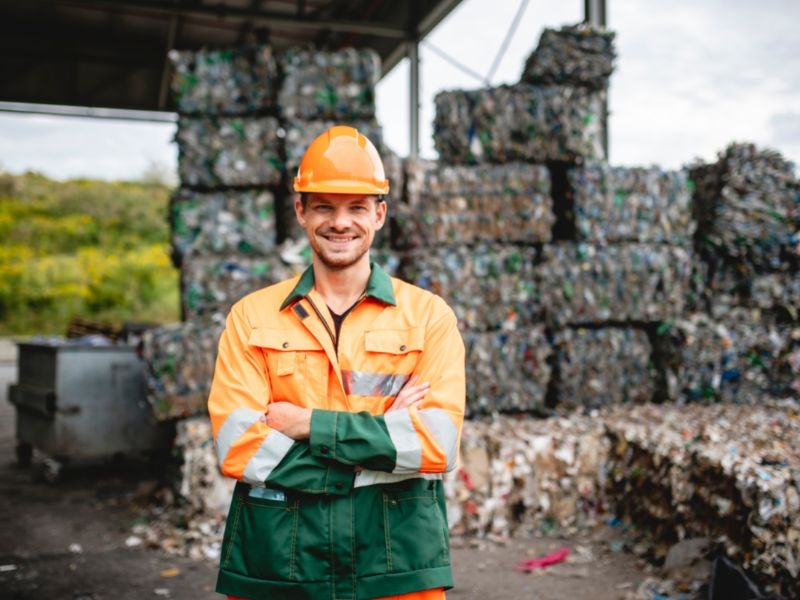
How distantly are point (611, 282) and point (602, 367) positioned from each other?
2.21 ft

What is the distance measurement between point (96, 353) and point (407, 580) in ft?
18.1

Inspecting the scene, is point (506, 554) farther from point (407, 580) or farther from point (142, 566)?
point (407, 580)

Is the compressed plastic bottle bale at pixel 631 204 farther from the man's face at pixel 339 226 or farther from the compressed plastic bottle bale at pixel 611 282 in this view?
the man's face at pixel 339 226

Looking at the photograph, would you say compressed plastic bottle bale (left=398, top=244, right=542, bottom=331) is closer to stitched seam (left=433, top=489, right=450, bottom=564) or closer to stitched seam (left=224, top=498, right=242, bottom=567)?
stitched seam (left=433, top=489, right=450, bottom=564)

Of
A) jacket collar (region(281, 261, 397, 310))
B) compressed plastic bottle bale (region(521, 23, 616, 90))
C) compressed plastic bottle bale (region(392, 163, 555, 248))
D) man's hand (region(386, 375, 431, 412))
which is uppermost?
compressed plastic bottle bale (region(521, 23, 616, 90))

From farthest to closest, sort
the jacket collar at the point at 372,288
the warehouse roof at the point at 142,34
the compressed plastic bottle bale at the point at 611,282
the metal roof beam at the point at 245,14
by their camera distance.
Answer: the warehouse roof at the point at 142,34 → the metal roof beam at the point at 245,14 → the compressed plastic bottle bale at the point at 611,282 → the jacket collar at the point at 372,288

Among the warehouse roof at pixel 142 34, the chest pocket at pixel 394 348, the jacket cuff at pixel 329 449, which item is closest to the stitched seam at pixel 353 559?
the jacket cuff at pixel 329 449

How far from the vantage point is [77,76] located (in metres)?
14.4

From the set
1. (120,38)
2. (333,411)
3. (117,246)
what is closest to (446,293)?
(333,411)

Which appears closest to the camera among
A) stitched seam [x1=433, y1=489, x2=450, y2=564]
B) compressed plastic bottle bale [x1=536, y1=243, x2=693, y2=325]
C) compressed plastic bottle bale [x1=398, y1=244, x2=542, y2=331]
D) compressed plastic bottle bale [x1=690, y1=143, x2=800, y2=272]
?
stitched seam [x1=433, y1=489, x2=450, y2=564]

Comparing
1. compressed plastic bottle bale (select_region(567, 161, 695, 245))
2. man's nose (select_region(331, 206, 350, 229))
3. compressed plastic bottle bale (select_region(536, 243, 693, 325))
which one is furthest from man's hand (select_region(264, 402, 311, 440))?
compressed plastic bottle bale (select_region(567, 161, 695, 245))

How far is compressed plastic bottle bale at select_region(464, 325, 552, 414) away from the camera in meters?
5.60

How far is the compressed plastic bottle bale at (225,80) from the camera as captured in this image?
5.38 meters

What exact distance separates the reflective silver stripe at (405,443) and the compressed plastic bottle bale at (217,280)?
342cm
